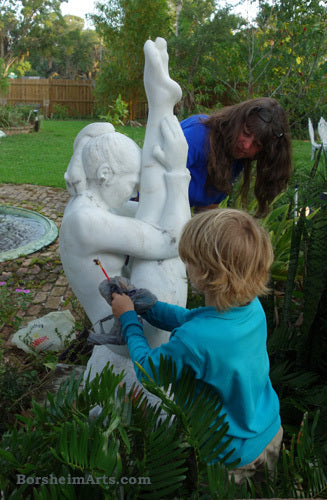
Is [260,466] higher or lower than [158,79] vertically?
lower

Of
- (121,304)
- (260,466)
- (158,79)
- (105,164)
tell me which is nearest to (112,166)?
(105,164)

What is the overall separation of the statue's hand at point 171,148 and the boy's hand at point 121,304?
0.53 metres

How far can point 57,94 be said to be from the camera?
63.8 feet

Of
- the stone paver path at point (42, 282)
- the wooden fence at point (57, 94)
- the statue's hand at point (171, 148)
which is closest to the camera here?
the statue's hand at point (171, 148)

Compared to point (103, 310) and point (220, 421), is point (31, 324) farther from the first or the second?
point (220, 421)

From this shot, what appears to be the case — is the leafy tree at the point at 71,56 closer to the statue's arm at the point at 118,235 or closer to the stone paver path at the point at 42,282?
the stone paver path at the point at 42,282

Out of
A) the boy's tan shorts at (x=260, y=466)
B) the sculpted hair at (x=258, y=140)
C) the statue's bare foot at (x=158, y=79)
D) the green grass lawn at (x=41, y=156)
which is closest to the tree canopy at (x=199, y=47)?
the green grass lawn at (x=41, y=156)

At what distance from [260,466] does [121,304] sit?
2.34 feet

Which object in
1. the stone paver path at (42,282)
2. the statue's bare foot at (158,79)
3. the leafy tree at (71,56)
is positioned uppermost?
the leafy tree at (71,56)

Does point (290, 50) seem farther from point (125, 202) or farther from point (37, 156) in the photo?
point (37, 156)

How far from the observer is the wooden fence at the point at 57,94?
19047 millimetres

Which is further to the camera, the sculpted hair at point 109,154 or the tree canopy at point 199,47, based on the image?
the tree canopy at point 199,47

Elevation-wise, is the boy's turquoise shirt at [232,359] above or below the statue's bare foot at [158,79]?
below

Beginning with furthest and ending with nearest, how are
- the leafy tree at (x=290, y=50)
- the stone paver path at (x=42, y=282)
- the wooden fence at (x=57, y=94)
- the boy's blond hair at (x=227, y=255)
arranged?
the wooden fence at (x=57, y=94)
the leafy tree at (x=290, y=50)
the stone paver path at (x=42, y=282)
the boy's blond hair at (x=227, y=255)
